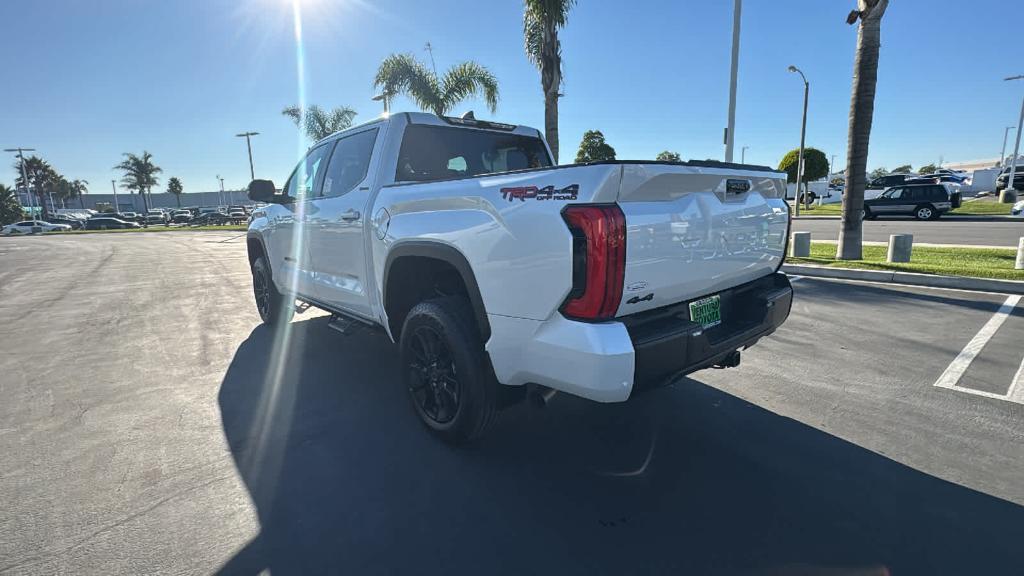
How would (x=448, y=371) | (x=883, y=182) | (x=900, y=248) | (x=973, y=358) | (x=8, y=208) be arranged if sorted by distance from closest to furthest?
(x=448, y=371), (x=973, y=358), (x=900, y=248), (x=883, y=182), (x=8, y=208)

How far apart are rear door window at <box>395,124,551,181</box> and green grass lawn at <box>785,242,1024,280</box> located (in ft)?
22.5

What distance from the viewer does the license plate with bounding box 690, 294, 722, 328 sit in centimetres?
261

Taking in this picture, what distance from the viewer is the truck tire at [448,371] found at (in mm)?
2676

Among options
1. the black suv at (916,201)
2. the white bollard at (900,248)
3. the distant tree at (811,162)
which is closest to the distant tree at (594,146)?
the distant tree at (811,162)

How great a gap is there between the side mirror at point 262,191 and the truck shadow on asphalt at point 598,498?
240cm

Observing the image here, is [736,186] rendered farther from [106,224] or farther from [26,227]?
[106,224]

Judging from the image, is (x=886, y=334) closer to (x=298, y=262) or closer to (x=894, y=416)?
(x=894, y=416)


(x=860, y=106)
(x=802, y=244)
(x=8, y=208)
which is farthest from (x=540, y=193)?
(x=8, y=208)

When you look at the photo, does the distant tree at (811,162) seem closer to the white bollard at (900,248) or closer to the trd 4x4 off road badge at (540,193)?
the white bollard at (900,248)

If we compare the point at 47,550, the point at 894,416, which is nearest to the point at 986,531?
the point at 894,416

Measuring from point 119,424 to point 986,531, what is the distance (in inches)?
193

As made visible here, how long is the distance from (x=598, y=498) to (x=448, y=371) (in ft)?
3.51

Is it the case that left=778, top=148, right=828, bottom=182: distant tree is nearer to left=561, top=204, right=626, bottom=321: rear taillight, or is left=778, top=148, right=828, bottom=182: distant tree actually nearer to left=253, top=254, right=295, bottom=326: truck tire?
left=253, top=254, right=295, bottom=326: truck tire

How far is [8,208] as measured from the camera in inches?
2154
